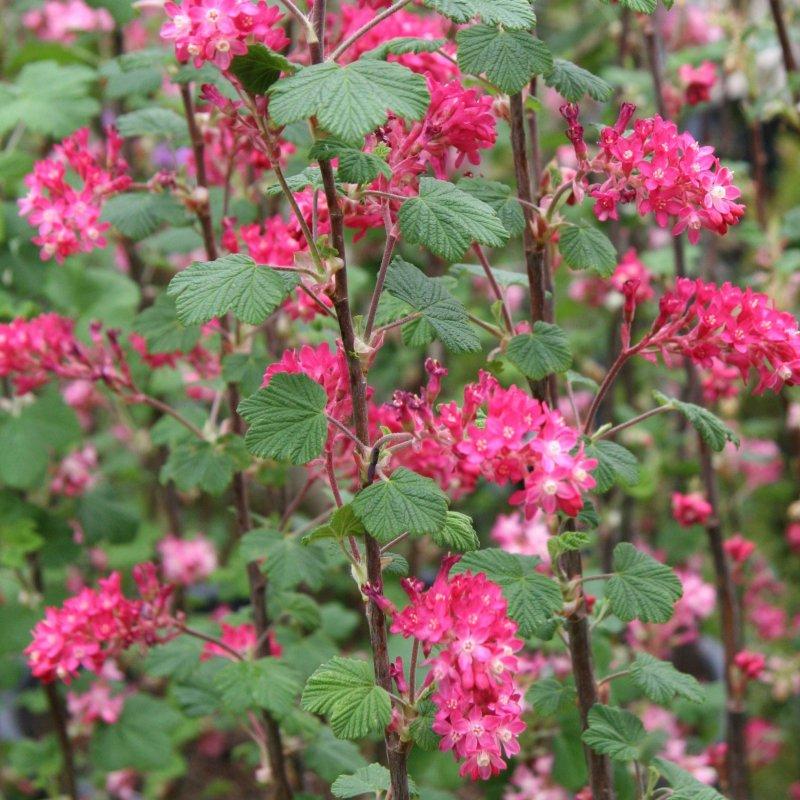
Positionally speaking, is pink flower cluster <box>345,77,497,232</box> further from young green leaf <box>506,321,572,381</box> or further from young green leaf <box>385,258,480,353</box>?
young green leaf <box>506,321,572,381</box>

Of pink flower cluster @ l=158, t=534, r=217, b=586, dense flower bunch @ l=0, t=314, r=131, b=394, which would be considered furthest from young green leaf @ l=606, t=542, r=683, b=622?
pink flower cluster @ l=158, t=534, r=217, b=586

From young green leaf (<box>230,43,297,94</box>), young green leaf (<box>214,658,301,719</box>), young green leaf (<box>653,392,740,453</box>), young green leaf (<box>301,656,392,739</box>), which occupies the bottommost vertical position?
young green leaf (<box>214,658,301,719</box>)

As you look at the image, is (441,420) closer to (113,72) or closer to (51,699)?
(113,72)

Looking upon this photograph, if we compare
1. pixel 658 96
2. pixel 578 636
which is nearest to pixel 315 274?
pixel 578 636

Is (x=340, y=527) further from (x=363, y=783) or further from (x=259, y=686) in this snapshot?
(x=259, y=686)

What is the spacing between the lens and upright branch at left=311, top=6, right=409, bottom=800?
1.15 meters

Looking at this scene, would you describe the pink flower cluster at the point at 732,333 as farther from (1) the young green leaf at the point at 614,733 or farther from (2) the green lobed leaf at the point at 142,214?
(2) the green lobed leaf at the point at 142,214

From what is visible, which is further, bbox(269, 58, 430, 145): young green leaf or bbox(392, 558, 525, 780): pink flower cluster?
bbox(392, 558, 525, 780): pink flower cluster

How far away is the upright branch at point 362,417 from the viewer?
115 centimetres

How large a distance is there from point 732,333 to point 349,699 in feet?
2.11

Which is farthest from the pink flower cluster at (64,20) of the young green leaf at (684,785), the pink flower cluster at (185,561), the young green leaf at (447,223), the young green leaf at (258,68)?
the young green leaf at (684,785)

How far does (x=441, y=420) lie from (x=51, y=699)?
145 cm

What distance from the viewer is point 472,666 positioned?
42.9 inches

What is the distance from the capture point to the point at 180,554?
2.80m
